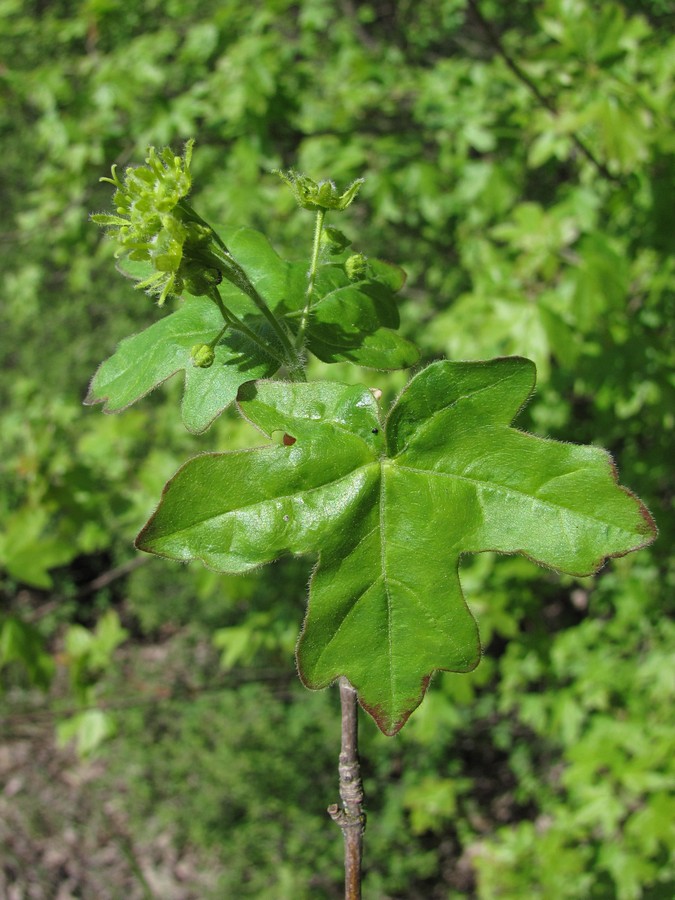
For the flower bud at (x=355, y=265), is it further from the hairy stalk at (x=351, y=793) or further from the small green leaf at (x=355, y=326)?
the hairy stalk at (x=351, y=793)

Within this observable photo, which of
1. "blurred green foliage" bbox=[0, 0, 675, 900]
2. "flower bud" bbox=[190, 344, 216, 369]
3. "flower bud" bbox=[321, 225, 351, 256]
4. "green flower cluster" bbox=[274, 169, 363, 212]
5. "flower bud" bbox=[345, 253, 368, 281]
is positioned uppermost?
"green flower cluster" bbox=[274, 169, 363, 212]

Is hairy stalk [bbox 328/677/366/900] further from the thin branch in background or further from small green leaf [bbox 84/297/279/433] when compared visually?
the thin branch in background

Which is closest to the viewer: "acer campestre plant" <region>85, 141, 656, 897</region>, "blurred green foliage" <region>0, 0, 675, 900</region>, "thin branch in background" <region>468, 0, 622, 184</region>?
"acer campestre plant" <region>85, 141, 656, 897</region>

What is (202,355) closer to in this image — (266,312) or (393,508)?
(266,312)

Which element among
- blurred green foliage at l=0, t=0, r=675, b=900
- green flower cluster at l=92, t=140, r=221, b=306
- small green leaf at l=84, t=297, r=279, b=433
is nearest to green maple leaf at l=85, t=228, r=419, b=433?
small green leaf at l=84, t=297, r=279, b=433

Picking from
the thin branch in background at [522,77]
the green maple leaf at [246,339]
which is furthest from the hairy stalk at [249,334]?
the thin branch in background at [522,77]

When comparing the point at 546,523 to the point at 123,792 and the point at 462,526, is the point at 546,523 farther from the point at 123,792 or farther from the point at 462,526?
the point at 123,792

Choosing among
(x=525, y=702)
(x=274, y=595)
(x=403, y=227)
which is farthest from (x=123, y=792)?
(x=403, y=227)

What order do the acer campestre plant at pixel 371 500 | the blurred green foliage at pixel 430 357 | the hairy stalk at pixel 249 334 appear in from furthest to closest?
the blurred green foliage at pixel 430 357, the hairy stalk at pixel 249 334, the acer campestre plant at pixel 371 500
